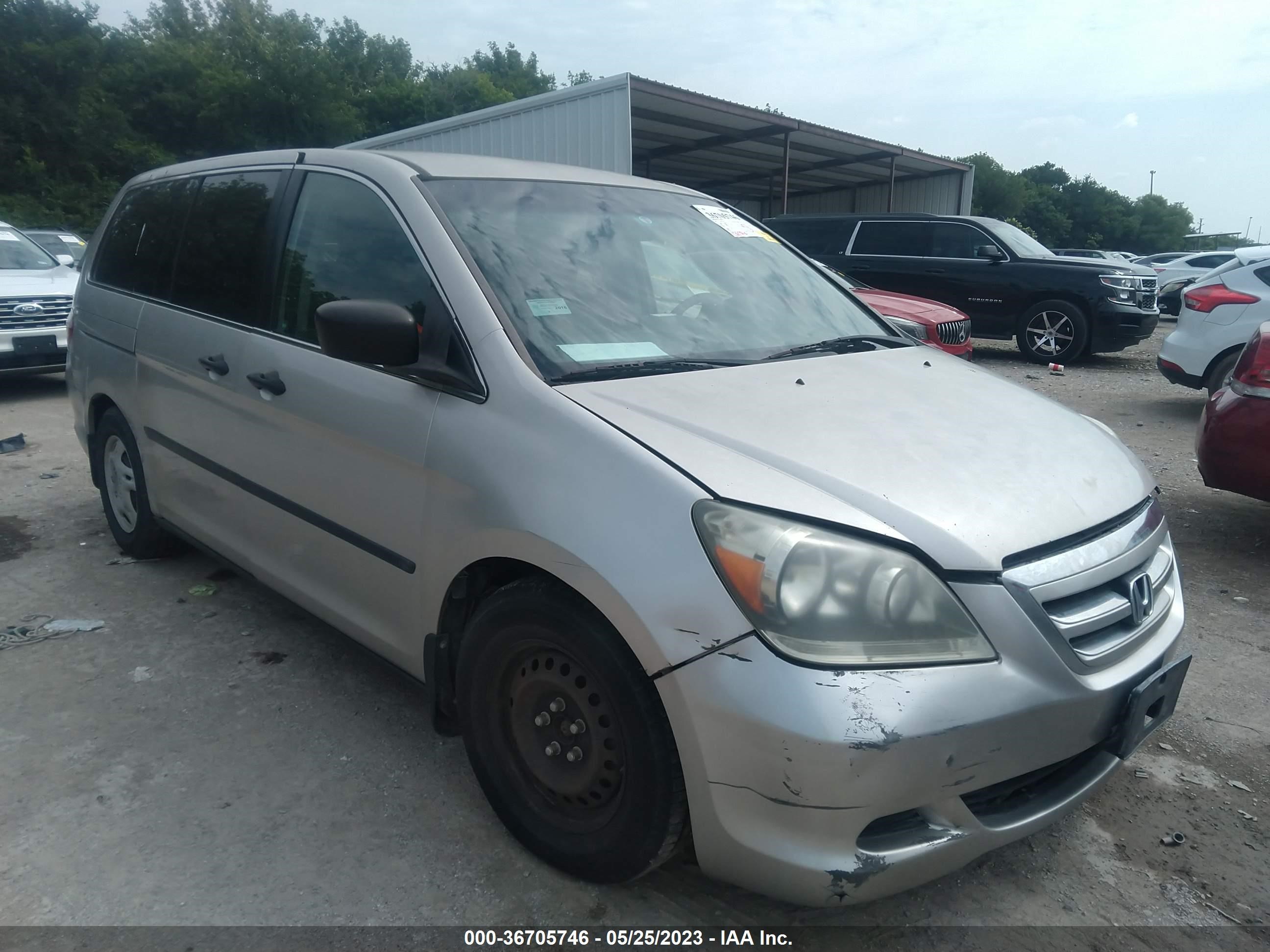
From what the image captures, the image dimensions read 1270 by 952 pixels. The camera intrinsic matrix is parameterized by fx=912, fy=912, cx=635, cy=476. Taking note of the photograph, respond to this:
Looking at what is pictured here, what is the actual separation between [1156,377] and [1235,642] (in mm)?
8507

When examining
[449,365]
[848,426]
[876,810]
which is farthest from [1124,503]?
[449,365]

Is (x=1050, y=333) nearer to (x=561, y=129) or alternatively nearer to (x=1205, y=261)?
(x=561, y=129)

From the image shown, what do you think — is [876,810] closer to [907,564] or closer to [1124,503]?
[907,564]

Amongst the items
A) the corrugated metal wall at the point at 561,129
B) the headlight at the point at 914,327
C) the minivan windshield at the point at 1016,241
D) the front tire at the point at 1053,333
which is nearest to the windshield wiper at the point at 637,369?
the headlight at the point at 914,327

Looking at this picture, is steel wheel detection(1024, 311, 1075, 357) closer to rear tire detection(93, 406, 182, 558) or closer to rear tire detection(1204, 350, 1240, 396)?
rear tire detection(1204, 350, 1240, 396)

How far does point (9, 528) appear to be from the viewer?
4930 mm

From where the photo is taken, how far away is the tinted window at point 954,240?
39.0 feet

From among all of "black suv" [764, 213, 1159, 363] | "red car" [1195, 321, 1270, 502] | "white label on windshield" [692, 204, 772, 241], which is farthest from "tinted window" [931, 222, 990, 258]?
"white label on windshield" [692, 204, 772, 241]

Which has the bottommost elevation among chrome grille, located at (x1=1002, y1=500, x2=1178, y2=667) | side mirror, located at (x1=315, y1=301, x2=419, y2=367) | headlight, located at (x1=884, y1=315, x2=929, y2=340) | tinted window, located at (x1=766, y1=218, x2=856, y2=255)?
chrome grille, located at (x1=1002, y1=500, x2=1178, y2=667)

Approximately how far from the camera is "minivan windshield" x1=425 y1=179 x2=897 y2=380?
8.06 ft

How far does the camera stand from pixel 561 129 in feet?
41.3

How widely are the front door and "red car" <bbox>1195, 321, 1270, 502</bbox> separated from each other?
3.77 m

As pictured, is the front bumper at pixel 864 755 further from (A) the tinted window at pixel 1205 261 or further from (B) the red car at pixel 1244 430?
(A) the tinted window at pixel 1205 261

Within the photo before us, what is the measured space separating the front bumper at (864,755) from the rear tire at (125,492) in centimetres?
318
